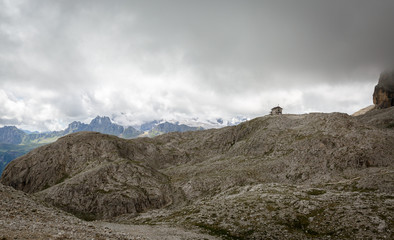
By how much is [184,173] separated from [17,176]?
10428 centimetres

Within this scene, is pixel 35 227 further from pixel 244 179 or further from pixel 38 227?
pixel 244 179

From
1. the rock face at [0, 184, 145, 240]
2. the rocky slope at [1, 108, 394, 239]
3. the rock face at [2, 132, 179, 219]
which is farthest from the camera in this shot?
the rock face at [2, 132, 179, 219]

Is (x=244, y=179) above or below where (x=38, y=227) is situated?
below

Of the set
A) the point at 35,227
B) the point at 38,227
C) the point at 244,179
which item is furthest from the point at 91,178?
the point at 35,227

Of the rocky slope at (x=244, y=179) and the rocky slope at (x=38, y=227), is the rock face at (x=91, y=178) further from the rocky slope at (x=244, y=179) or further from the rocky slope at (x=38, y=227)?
the rocky slope at (x=38, y=227)

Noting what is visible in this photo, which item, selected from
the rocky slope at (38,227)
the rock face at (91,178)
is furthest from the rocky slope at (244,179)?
the rocky slope at (38,227)

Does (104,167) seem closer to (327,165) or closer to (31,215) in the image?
(31,215)

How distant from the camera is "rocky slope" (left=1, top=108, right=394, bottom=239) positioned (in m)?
43.0

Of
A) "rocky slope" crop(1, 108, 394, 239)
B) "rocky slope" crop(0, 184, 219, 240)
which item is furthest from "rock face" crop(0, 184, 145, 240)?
"rocky slope" crop(1, 108, 394, 239)

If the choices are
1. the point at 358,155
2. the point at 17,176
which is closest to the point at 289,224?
Answer: the point at 358,155

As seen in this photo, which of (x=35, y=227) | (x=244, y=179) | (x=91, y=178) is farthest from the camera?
(x=91, y=178)

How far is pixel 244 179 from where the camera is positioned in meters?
97.5

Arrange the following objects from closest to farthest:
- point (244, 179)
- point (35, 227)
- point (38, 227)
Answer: point (35, 227) → point (38, 227) → point (244, 179)

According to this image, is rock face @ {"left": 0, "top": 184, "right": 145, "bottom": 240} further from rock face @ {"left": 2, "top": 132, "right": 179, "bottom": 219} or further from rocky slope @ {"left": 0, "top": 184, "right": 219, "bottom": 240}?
rock face @ {"left": 2, "top": 132, "right": 179, "bottom": 219}
